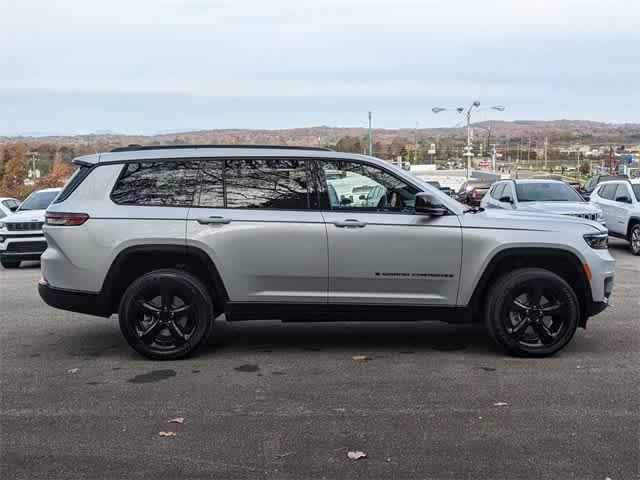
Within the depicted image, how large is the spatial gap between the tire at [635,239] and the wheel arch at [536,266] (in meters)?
10.6

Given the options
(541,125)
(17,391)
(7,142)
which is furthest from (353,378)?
(541,125)

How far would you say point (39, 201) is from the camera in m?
17.7

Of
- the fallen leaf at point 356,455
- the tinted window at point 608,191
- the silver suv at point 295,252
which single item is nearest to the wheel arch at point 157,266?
the silver suv at point 295,252

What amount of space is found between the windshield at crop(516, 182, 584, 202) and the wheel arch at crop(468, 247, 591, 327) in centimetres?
1027

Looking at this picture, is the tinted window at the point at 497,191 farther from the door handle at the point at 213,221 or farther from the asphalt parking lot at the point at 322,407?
the door handle at the point at 213,221

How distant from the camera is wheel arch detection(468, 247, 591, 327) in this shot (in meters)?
6.80

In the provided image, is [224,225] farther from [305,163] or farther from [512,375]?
[512,375]

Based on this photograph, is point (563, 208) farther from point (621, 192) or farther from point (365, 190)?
point (365, 190)

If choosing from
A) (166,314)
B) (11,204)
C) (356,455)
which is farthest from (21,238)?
(356,455)

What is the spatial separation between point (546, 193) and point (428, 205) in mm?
11656

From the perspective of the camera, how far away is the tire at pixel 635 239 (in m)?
16.7

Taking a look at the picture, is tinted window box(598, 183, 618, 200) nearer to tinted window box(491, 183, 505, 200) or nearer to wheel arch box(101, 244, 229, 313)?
tinted window box(491, 183, 505, 200)

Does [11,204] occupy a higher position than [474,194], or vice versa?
[11,204]

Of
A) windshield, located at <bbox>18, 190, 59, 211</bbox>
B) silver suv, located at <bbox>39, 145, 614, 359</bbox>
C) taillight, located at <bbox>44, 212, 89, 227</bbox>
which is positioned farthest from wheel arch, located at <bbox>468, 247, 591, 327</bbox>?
windshield, located at <bbox>18, 190, 59, 211</bbox>
